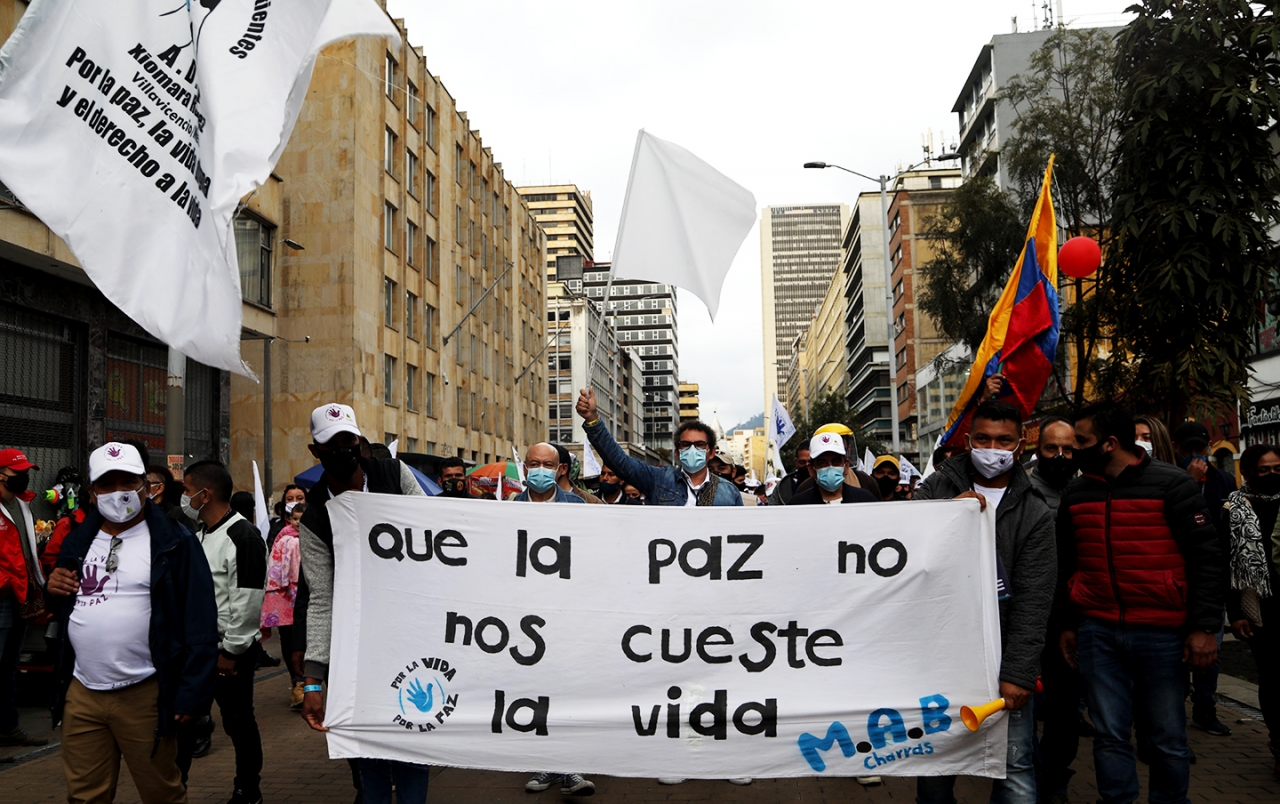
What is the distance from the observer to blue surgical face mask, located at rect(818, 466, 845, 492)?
6.27 meters

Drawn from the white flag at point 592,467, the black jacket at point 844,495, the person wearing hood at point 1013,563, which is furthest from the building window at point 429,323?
the person wearing hood at point 1013,563

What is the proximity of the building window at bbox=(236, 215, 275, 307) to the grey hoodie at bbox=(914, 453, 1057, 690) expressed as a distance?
21.5 m

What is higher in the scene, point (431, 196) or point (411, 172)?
point (411, 172)

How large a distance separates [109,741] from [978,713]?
3765mm

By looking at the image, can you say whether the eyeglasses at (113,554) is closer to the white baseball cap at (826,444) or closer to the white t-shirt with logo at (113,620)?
the white t-shirt with logo at (113,620)

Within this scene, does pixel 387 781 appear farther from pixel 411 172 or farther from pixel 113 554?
pixel 411 172

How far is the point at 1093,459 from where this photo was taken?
471cm

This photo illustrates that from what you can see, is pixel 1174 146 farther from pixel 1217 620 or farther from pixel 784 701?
pixel 784 701

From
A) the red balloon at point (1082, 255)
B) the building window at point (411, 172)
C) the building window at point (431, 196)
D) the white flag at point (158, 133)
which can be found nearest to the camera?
the white flag at point (158, 133)

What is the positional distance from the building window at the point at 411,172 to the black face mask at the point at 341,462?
115 ft

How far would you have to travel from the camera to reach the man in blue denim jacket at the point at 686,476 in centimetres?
611

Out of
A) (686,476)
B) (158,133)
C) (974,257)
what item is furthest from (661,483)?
(974,257)

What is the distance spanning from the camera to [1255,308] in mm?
12758

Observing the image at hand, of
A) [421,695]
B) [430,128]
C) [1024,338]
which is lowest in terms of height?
[421,695]
